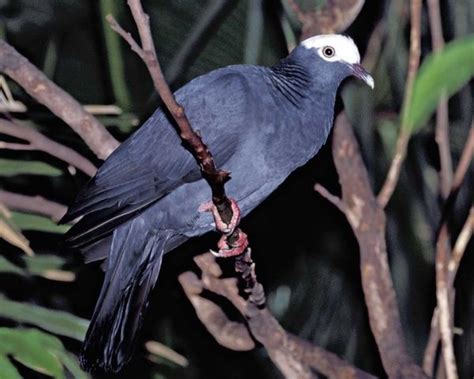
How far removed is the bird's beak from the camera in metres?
1.90

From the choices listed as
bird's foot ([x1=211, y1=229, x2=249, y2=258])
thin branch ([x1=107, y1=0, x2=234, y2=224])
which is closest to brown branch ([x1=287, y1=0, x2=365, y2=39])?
bird's foot ([x1=211, y1=229, x2=249, y2=258])

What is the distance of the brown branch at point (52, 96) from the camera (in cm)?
185

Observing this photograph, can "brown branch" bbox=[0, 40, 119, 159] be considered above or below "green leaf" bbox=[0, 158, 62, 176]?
above

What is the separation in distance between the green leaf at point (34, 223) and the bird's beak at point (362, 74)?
2.55 ft

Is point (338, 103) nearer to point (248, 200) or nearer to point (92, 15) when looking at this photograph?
point (248, 200)

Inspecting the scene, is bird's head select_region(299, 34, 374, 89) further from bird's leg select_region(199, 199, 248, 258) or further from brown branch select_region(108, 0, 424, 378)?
bird's leg select_region(199, 199, 248, 258)

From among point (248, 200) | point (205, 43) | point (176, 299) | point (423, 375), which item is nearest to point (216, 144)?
point (248, 200)

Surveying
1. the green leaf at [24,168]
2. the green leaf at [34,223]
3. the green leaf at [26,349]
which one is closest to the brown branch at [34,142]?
the green leaf at [24,168]

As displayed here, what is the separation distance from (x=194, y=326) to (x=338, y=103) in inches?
33.4

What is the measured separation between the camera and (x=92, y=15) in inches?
87.7

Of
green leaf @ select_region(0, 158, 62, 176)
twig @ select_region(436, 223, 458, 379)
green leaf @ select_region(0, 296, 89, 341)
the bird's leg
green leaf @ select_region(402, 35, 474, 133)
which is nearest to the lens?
green leaf @ select_region(402, 35, 474, 133)

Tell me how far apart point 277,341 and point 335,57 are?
0.69 metres

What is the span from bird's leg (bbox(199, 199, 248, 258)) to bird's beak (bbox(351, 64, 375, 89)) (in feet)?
1.65

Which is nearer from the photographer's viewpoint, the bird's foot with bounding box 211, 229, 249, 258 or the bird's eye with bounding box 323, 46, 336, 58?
the bird's foot with bounding box 211, 229, 249, 258
